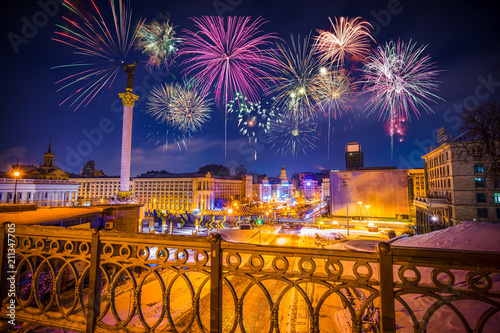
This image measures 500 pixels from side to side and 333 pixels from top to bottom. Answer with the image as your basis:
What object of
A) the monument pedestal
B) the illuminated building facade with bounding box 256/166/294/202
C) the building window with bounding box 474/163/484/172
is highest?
the monument pedestal

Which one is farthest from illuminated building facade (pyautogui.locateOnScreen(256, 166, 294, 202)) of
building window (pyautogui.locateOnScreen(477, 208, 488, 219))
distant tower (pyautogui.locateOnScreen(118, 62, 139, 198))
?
building window (pyautogui.locateOnScreen(477, 208, 488, 219))

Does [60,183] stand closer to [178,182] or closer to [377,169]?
[178,182]

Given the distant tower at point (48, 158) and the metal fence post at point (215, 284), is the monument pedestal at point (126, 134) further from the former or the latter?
the distant tower at point (48, 158)

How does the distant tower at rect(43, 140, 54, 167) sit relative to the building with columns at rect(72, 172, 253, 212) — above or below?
above

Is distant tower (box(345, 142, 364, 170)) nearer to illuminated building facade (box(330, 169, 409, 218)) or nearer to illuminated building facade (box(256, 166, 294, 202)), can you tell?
illuminated building facade (box(330, 169, 409, 218))

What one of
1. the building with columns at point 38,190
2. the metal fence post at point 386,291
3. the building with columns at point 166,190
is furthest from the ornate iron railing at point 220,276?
the building with columns at point 166,190

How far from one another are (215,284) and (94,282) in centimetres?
169

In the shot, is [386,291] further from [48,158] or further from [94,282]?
[48,158]

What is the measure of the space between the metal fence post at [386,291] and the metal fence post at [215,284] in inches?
66.8

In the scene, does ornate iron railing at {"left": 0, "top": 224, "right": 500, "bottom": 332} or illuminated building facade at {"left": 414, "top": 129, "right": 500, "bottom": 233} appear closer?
ornate iron railing at {"left": 0, "top": 224, "right": 500, "bottom": 332}

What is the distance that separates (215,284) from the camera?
103 inches

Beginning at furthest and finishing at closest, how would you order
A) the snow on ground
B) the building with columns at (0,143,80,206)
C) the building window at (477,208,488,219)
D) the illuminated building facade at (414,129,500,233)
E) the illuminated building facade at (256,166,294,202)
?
the illuminated building facade at (256,166,294,202) < the building with columns at (0,143,80,206) < the building window at (477,208,488,219) < the illuminated building facade at (414,129,500,233) < the snow on ground

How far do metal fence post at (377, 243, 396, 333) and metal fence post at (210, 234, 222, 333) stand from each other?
1695mm

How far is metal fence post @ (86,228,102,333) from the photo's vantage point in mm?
2892
